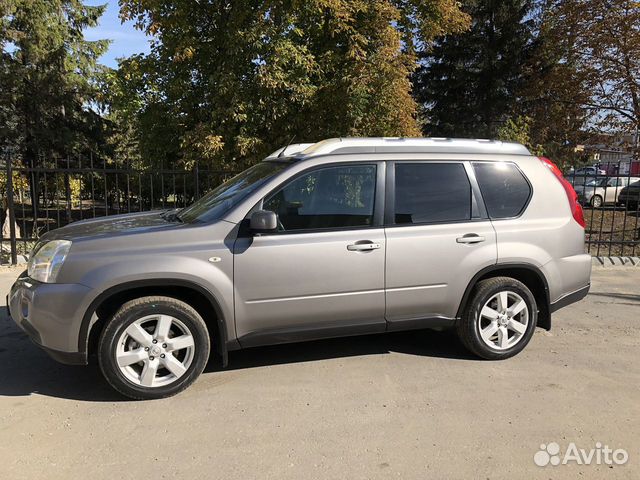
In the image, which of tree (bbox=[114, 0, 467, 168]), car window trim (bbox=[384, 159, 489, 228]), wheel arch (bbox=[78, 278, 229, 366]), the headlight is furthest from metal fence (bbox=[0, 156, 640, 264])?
wheel arch (bbox=[78, 278, 229, 366])

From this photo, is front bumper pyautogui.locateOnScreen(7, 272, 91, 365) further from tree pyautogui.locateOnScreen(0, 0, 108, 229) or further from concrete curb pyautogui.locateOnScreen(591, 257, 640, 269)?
tree pyautogui.locateOnScreen(0, 0, 108, 229)

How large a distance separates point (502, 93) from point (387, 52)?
33.8 feet

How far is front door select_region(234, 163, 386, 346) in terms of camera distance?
12.0ft

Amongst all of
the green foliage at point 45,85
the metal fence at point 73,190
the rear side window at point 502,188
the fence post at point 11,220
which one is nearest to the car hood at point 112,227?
the rear side window at point 502,188

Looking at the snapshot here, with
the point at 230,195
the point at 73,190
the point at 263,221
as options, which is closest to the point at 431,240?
the point at 263,221

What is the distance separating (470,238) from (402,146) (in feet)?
3.01

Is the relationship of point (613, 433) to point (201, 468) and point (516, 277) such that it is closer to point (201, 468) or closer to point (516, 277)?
point (516, 277)

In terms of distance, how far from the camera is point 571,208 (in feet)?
14.8

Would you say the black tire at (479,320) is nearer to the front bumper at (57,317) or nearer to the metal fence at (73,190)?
the front bumper at (57,317)

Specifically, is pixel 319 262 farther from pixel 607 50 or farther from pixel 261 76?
pixel 607 50

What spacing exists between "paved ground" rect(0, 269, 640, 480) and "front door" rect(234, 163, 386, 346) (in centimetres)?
48

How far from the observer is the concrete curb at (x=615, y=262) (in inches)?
334

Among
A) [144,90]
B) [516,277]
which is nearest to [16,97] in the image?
[144,90]

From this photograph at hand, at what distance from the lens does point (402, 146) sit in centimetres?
418
